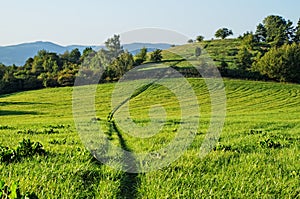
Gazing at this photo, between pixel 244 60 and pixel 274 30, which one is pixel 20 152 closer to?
pixel 244 60

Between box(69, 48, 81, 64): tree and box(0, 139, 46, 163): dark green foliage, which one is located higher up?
box(69, 48, 81, 64): tree

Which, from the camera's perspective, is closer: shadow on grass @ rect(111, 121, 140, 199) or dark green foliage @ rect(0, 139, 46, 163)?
shadow on grass @ rect(111, 121, 140, 199)

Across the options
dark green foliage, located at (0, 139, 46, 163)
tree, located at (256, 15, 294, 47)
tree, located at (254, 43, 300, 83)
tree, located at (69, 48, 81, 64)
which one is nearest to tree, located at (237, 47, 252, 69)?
tree, located at (254, 43, 300, 83)

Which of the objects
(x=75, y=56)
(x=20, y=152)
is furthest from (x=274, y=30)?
(x=20, y=152)

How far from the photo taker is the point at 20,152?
6379 millimetres

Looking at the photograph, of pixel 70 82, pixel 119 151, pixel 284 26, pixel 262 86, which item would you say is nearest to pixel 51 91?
pixel 70 82

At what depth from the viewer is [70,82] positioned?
9581 cm

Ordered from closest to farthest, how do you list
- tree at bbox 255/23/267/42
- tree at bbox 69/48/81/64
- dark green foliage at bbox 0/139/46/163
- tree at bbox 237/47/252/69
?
1. dark green foliage at bbox 0/139/46/163
2. tree at bbox 237/47/252/69
3. tree at bbox 69/48/81/64
4. tree at bbox 255/23/267/42

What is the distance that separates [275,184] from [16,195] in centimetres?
355

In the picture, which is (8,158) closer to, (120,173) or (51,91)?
(120,173)

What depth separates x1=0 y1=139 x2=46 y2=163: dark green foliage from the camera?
604 cm

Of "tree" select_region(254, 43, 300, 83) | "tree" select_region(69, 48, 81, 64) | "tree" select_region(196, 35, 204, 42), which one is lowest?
"tree" select_region(254, 43, 300, 83)

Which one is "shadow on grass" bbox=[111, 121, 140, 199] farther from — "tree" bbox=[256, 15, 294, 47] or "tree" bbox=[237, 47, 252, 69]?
"tree" bbox=[256, 15, 294, 47]

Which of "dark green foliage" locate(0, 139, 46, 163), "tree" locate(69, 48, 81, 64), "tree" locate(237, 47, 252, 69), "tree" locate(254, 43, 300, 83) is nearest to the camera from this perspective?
"dark green foliage" locate(0, 139, 46, 163)
